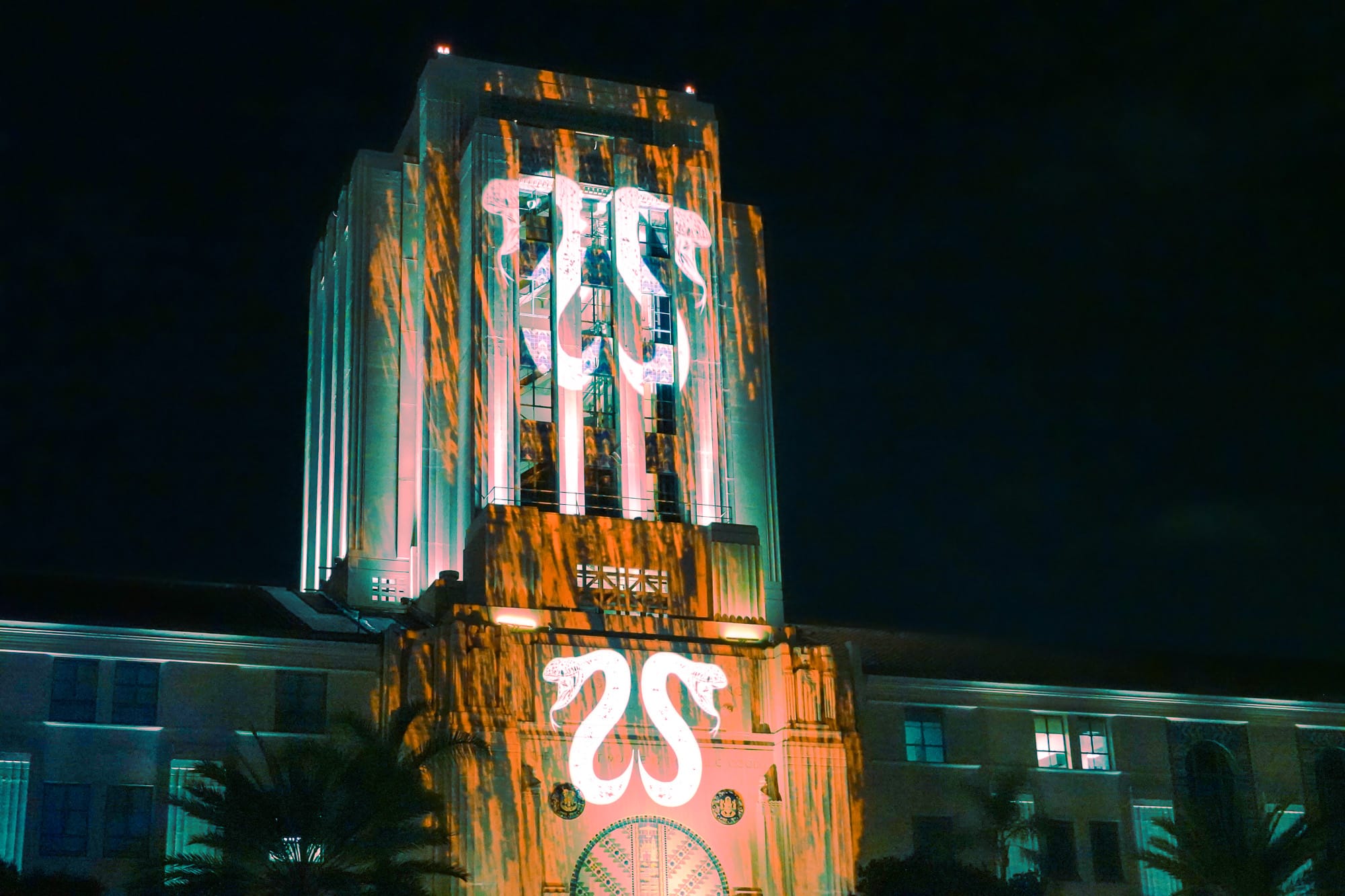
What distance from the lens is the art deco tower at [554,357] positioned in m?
61.6

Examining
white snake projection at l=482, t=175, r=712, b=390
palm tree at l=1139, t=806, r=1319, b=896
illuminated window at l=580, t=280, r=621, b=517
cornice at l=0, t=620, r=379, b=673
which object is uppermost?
white snake projection at l=482, t=175, r=712, b=390

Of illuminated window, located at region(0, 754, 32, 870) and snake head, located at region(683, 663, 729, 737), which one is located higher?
snake head, located at region(683, 663, 729, 737)

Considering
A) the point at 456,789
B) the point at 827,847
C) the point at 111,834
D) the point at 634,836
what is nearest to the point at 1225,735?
the point at 827,847

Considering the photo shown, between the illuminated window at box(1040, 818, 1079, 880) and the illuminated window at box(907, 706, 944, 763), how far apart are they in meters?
4.45

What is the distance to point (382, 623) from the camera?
6344cm

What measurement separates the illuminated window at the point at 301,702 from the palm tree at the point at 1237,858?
88.1 feet

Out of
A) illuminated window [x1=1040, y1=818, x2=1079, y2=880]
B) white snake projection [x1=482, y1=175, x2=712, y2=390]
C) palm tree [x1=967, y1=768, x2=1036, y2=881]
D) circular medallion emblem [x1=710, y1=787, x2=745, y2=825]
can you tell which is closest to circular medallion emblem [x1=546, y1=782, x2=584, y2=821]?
circular medallion emblem [x1=710, y1=787, x2=745, y2=825]

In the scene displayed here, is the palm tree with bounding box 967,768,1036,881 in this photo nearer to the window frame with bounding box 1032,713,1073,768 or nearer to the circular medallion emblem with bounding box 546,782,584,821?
the window frame with bounding box 1032,713,1073,768

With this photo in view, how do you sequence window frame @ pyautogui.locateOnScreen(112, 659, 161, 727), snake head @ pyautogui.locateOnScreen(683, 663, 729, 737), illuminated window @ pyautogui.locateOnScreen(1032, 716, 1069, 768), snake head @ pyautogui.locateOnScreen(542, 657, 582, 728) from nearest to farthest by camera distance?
window frame @ pyautogui.locateOnScreen(112, 659, 161, 727) → snake head @ pyautogui.locateOnScreen(542, 657, 582, 728) → snake head @ pyautogui.locateOnScreen(683, 663, 729, 737) → illuminated window @ pyautogui.locateOnScreen(1032, 716, 1069, 768)

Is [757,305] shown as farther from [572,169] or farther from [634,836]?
[634,836]

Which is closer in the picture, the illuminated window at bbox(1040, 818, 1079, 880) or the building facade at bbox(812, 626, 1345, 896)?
the building facade at bbox(812, 626, 1345, 896)

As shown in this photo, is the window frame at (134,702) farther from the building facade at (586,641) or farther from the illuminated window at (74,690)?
the illuminated window at (74,690)

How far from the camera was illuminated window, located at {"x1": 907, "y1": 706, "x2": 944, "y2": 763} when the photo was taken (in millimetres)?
62125

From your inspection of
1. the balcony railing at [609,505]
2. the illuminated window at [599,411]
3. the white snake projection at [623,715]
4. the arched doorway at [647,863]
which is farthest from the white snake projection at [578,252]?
the arched doorway at [647,863]
